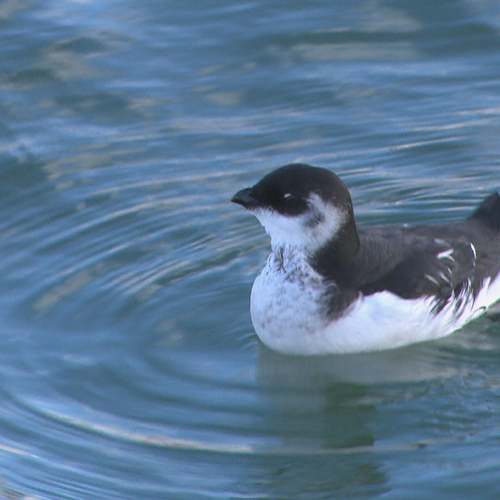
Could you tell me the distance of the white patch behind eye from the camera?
806 cm

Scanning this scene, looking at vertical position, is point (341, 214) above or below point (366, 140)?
above

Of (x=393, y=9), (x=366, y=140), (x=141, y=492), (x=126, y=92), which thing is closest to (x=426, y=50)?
(x=393, y=9)

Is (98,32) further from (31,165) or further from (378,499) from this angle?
(378,499)

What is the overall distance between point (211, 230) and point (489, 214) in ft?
7.45

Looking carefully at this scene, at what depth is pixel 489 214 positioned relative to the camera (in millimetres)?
9250

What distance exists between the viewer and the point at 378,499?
685cm

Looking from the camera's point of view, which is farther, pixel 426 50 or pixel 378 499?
pixel 426 50

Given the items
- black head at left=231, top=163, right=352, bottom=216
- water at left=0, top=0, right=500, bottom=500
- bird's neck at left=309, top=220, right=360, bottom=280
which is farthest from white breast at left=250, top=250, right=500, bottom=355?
black head at left=231, top=163, right=352, bottom=216

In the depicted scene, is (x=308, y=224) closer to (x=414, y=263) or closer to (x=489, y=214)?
(x=414, y=263)

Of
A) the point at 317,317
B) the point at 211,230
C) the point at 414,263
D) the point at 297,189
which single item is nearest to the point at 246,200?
the point at 297,189

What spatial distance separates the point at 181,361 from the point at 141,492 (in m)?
1.56

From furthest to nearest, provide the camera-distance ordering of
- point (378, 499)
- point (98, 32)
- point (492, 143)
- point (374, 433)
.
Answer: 1. point (98, 32)
2. point (492, 143)
3. point (374, 433)
4. point (378, 499)

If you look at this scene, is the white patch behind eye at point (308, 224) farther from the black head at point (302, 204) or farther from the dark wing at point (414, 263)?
the dark wing at point (414, 263)

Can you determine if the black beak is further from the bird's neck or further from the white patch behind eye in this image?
the bird's neck
